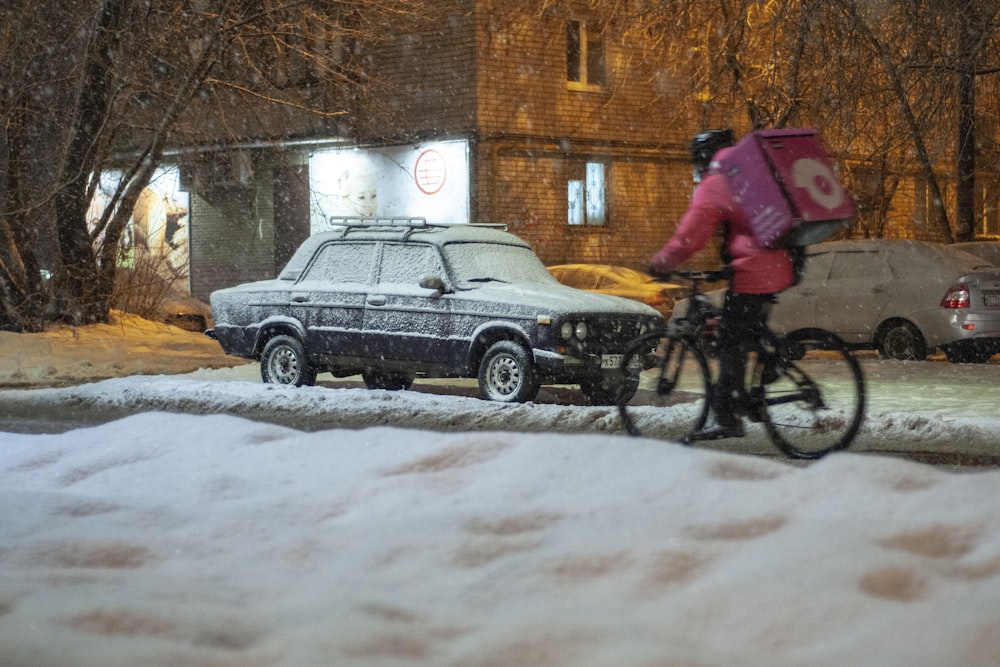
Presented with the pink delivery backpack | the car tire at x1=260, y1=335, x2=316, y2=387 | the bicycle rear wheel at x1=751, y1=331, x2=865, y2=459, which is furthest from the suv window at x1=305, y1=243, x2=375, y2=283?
the pink delivery backpack

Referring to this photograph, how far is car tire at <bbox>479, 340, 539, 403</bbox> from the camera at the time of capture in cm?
1207

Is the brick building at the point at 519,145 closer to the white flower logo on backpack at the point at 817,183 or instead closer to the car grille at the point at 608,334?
the car grille at the point at 608,334

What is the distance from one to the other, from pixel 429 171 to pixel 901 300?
47.7 feet

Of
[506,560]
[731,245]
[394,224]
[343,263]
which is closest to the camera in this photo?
[506,560]

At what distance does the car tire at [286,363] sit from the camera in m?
13.8

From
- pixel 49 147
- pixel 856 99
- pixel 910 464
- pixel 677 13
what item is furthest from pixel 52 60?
pixel 910 464

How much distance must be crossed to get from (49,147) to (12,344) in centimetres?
688

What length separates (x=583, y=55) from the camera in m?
30.6

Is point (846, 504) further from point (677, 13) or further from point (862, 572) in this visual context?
point (677, 13)

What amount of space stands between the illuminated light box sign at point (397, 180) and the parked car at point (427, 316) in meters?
14.8

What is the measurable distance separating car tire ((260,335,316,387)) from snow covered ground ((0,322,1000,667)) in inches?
245

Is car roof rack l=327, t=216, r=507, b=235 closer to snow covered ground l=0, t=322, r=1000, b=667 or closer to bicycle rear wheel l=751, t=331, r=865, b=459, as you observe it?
bicycle rear wheel l=751, t=331, r=865, b=459

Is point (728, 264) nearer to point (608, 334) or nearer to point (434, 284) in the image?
point (608, 334)

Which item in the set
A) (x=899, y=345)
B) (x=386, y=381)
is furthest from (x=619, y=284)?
(x=386, y=381)
